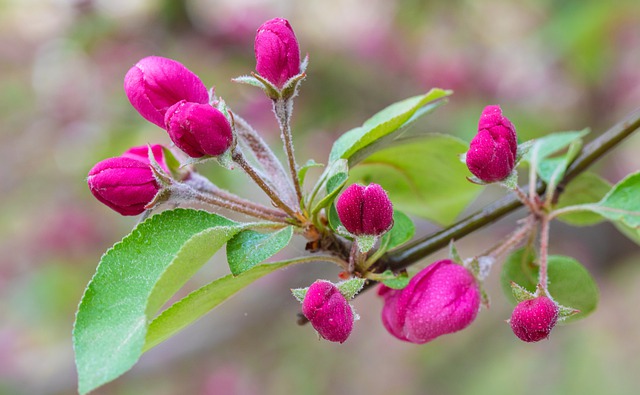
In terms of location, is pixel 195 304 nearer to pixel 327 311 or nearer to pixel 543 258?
pixel 327 311

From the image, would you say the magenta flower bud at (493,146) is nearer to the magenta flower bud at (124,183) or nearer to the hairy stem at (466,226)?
the hairy stem at (466,226)

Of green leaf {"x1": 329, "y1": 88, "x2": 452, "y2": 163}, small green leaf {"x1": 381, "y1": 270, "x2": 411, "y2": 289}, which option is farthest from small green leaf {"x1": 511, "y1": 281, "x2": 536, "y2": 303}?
green leaf {"x1": 329, "y1": 88, "x2": 452, "y2": 163}

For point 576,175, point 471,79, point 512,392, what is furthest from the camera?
point 512,392

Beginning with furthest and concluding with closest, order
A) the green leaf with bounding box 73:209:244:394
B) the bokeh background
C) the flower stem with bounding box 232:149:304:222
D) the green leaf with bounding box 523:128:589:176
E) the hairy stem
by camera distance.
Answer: the bokeh background
the green leaf with bounding box 523:128:589:176
the hairy stem
the flower stem with bounding box 232:149:304:222
the green leaf with bounding box 73:209:244:394

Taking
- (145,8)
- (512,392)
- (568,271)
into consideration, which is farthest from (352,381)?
(568,271)

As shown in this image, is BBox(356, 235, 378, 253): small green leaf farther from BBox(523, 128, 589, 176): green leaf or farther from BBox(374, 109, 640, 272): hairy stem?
BBox(523, 128, 589, 176): green leaf

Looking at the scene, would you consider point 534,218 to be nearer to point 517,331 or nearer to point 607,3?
point 517,331

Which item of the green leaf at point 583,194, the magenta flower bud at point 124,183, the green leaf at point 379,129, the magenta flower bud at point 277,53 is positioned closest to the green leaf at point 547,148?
the green leaf at point 583,194
